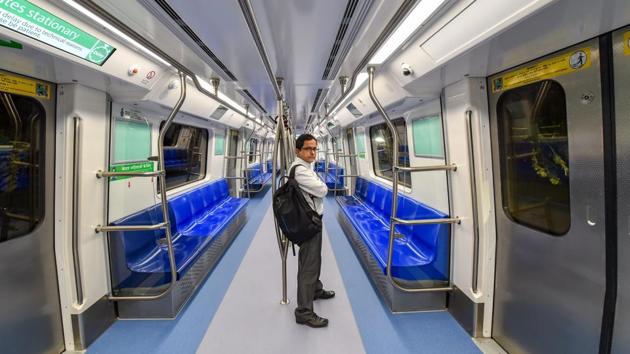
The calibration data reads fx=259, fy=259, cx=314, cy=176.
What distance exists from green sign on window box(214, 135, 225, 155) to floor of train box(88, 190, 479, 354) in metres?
3.96

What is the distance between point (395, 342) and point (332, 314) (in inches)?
27.7

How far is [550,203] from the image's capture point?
6.28 ft

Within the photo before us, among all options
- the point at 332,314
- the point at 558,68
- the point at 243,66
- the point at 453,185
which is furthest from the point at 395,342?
the point at 243,66

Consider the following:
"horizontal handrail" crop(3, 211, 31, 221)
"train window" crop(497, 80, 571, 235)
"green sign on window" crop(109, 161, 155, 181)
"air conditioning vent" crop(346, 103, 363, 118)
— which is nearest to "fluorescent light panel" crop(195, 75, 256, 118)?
"green sign on window" crop(109, 161, 155, 181)

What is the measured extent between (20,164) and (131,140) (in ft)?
Result: 3.93

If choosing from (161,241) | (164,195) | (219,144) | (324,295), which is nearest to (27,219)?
(164,195)

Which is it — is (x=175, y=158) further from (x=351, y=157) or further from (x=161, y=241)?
(x=351, y=157)

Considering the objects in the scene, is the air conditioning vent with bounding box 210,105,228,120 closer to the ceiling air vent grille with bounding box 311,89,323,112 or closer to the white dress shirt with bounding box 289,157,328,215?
the ceiling air vent grille with bounding box 311,89,323,112

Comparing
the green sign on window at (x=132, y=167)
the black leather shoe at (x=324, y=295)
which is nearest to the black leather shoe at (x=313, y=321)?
the black leather shoe at (x=324, y=295)

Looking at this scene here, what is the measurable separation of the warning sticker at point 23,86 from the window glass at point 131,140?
0.72 m

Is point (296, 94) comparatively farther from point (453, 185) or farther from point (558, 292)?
point (558, 292)

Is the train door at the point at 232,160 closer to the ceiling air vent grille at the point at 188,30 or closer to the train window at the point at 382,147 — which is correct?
the train window at the point at 382,147

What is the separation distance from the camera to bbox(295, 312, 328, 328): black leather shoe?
2611 millimetres

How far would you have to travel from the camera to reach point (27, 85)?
2.07 meters
